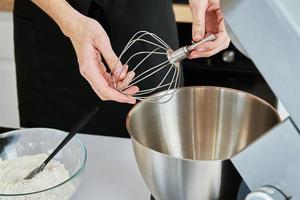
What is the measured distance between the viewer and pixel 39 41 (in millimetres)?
1064

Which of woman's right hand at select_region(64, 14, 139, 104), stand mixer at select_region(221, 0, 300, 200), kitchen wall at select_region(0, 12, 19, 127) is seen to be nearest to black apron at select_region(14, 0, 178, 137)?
woman's right hand at select_region(64, 14, 139, 104)

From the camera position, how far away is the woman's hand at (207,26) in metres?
0.76

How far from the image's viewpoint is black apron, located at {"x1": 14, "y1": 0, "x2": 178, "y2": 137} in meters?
1.01

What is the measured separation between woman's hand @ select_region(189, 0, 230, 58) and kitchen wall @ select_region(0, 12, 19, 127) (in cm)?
86

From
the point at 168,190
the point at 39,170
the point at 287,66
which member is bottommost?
the point at 39,170

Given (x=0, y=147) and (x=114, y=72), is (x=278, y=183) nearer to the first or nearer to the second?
(x=114, y=72)

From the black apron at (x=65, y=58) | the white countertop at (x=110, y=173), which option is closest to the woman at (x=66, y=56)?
the black apron at (x=65, y=58)

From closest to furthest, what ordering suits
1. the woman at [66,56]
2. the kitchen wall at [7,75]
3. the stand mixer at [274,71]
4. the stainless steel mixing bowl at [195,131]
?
the stand mixer at [274,71]
the stainless steel mixing bowl at [195,131]
the woman at [66,56]
the kitchen wall at [7,75]

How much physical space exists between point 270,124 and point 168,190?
0.54 ft

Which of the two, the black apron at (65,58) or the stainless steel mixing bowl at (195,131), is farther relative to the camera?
the black apron at (65,58)

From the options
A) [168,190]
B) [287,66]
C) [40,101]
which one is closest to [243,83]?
[40,101]

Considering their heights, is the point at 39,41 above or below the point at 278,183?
below

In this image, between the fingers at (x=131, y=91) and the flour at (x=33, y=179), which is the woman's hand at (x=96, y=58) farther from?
the flour at (x=33, y=179)

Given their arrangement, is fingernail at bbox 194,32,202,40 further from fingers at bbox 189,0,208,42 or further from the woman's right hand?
the woman's right hand
